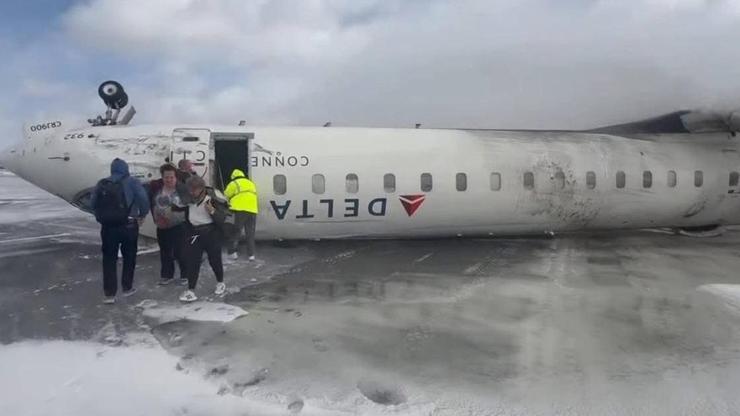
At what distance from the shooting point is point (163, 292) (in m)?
7.53

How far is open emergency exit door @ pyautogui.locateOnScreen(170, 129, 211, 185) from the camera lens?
998cm

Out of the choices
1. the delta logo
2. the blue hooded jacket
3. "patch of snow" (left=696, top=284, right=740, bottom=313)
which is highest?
the blue hooded jacket

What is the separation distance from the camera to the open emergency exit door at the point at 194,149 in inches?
393

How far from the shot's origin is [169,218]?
7.43 metres

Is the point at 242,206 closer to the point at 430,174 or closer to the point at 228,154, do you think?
the point at 228,154

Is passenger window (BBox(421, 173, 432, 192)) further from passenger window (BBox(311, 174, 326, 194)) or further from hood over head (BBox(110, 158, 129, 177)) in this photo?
hood over head (BBox(110, 158, 129, 177))

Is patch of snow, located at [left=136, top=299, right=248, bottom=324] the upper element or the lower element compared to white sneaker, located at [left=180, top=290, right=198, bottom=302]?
lower

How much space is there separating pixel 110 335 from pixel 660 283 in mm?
7727

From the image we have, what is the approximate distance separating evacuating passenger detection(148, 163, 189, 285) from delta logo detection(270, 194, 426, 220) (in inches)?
101

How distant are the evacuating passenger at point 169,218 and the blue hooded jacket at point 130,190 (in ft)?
1.31

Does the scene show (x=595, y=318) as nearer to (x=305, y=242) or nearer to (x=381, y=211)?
(x=381, y=211)

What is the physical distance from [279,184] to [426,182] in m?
2.90

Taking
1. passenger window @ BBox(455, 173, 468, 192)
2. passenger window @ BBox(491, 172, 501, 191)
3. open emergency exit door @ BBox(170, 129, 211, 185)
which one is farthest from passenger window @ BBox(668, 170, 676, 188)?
open emergency exit door @ BBox(170, 129, 211, 185)

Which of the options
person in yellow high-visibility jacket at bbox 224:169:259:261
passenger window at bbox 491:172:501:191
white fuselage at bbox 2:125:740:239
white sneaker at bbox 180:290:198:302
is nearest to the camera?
white sneaker at bbox 180:290:198:302
